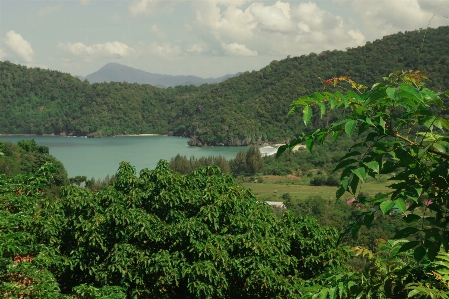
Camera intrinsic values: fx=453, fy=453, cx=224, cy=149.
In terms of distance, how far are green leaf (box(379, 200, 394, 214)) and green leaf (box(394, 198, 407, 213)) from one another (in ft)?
0.04

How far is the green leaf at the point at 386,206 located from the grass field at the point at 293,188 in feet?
124

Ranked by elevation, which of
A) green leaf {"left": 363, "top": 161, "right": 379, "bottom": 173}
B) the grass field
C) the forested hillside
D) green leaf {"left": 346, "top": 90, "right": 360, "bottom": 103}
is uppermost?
the forested hillside

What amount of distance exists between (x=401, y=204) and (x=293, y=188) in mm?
45648

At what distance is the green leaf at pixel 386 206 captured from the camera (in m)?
1.17

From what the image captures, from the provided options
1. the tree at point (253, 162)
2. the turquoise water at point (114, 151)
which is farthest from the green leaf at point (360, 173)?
the tree at point (253, 162)

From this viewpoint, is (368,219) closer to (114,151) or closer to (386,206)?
(386,206)

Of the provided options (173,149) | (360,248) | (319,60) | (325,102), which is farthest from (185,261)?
(319,60)

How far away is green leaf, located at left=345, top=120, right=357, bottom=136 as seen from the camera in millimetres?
1199

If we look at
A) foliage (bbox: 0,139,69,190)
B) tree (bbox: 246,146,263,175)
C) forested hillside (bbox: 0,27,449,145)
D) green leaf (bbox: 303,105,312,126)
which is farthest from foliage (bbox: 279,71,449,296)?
forested hillside (bbox: 0,27,449,145)

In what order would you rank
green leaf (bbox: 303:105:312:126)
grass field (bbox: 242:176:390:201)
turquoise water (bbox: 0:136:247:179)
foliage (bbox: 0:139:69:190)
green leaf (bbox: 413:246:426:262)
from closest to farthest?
green leaf (bbox: 413:246:426:262) < green leaf (bbox: 303:105:312:126) < foliage (bbox: 0:139:69:190) < grass field (bbox: 242:176:390:201) < turquoise water (bbox: 0:136:247:179)

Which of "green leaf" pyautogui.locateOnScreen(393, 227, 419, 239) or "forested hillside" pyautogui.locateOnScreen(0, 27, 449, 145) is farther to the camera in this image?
"forested hillside" pyautogui.locateOnScreen(0, 27, 449, 145)

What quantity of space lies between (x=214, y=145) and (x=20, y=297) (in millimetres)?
76371

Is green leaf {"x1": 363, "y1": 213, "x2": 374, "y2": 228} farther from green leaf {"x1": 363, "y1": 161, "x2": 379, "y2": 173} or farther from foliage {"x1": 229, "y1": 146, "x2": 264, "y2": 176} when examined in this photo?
foliage {"x1": 229, "y1": 146, "x2": 264, "y2": 176}

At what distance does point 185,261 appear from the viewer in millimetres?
5980
